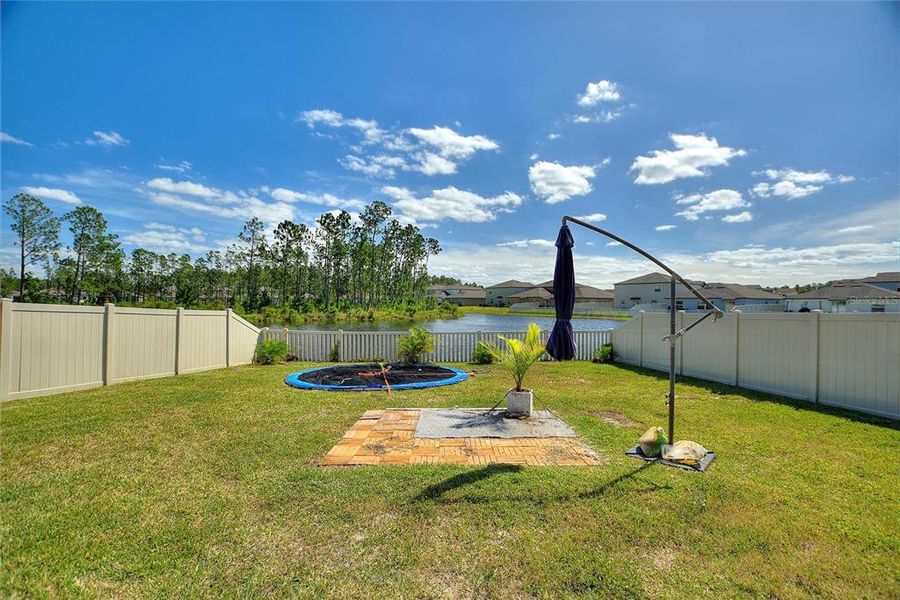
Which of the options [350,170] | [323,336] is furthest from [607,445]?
[350,170]

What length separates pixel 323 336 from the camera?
11.3 meters

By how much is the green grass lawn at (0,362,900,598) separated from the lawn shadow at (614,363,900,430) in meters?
0.53

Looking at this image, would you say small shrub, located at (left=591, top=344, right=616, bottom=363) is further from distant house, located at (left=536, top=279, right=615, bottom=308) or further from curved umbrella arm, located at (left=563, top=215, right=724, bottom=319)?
distant house, located at (left=536, top=279, right=615, bottom=308)

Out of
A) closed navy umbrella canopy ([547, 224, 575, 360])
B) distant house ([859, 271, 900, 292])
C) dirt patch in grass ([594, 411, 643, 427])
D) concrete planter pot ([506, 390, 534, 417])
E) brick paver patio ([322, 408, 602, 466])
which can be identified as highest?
distant house ([859, 271, 900, 292])

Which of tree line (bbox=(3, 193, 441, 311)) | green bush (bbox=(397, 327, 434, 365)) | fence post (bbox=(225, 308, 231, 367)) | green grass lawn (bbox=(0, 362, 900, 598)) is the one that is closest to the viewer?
green grass lawn (bbox=(0, 362, 900, 598))

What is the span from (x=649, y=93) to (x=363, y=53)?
6.64 m

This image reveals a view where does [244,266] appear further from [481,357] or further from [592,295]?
[592,295]

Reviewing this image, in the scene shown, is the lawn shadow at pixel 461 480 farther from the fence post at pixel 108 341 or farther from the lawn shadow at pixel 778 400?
the fence post at pixel 108 341

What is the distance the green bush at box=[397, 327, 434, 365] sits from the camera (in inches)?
417

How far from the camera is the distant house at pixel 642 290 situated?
46.9 metres

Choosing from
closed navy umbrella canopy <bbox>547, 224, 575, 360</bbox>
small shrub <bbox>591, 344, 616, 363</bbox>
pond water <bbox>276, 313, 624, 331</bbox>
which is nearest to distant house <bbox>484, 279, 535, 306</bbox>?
pond water <bbox>276, 313, 624, 331</bbox>

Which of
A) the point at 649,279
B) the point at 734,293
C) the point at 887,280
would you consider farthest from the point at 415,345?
the point at 887,280

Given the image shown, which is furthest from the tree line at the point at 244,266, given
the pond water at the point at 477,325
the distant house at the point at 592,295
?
the distant house at the point at 592,295

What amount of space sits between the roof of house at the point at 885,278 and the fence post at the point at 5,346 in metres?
54.2
